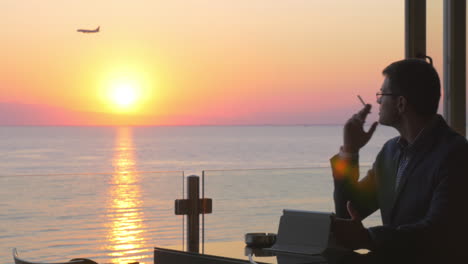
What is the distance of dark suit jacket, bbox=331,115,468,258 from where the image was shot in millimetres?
2346

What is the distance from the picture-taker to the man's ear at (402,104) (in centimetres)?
261

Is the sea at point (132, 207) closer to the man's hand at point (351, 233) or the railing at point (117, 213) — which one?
the railing at point (117, 213)

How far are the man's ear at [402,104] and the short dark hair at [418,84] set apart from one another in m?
0.01

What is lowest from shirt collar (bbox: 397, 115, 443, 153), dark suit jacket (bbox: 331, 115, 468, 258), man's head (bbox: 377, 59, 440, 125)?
dark suit jacket (bbox: 331, 115, 468, 258)

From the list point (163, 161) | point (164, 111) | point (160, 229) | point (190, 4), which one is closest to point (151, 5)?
point (190, 4)

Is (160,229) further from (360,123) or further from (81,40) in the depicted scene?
(81,40)

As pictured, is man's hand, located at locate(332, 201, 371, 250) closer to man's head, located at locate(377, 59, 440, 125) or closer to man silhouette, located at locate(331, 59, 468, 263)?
man silhouette, located at locate(331, 59, 468, 263)

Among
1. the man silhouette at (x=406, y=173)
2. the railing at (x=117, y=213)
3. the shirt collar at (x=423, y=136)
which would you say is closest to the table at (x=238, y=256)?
the man silhouette at (x=406, y=173)

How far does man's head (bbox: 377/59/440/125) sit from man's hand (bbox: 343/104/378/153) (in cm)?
17

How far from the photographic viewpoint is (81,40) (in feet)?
119

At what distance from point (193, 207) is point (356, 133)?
1304 millimetres

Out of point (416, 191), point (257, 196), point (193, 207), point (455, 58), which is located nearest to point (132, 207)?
point (193, 207)

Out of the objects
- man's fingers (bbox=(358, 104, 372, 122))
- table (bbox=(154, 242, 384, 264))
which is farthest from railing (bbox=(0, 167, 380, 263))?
man's fingers (bbox=(358, 104, 372, 122))

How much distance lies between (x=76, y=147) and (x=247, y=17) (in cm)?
1505
